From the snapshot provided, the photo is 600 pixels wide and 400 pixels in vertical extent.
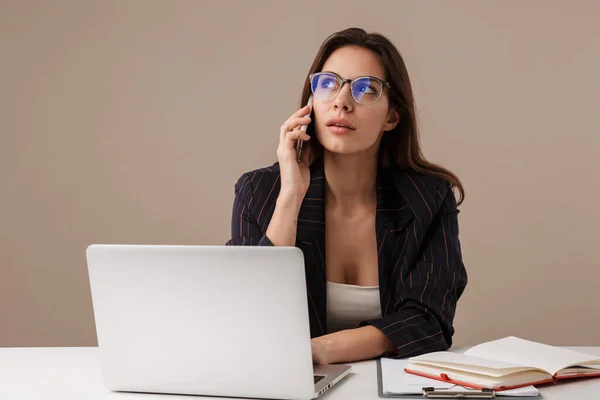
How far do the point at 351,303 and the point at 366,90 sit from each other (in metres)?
0.60

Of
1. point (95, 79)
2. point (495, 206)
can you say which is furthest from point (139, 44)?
point (495, 206)

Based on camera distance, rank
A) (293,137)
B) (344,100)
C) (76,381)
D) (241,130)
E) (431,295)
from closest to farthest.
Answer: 1. (76,381)
2. (431,295)
3. (344,100)
4. (293,137)
5. (241,130)

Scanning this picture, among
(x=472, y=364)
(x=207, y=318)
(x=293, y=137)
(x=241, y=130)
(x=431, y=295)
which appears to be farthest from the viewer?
(x=241, y=130)

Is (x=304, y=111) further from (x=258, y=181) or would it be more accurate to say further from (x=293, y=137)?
(x=258, y=181)

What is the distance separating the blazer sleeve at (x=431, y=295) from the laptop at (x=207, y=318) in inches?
18.0

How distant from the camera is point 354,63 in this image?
231 centimetres

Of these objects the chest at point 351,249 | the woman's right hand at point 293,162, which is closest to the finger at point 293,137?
the woman's right hand at point 293,162

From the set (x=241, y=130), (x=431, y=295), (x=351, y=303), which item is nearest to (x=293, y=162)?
(x=351, y=303)

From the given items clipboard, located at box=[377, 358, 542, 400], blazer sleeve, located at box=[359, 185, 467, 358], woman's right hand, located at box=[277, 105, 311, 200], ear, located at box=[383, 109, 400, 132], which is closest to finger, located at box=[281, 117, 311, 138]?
woman's right hand, located at box=[277, 105, 311, 200]

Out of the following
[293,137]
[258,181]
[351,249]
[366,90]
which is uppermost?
[366,90]

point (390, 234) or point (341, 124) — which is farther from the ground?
point (341, 124)

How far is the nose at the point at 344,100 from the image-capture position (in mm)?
2193

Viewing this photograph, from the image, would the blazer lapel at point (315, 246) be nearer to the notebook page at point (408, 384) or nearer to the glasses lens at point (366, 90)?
the glasses lens at point (366, 90)

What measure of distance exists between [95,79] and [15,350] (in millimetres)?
2584
